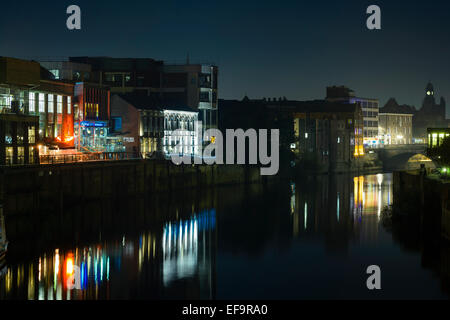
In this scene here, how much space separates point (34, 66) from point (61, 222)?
2497 centimetres

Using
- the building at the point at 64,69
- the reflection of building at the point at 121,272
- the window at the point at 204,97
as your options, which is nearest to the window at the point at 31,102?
the building at the point at 64,69

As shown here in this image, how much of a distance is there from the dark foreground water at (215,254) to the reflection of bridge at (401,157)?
100474 millimetres

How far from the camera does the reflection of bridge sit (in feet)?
600

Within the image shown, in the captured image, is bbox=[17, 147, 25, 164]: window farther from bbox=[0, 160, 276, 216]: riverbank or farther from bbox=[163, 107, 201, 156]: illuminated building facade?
bbox=[163, 107, 201, 156]: illuminated building facade

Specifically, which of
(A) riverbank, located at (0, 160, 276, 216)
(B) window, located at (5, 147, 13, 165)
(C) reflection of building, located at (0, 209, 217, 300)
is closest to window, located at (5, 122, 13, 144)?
(B) window, located at (5, 147, 13, 165)

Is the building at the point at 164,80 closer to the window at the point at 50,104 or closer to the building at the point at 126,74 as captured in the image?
the building at the point at 126,74

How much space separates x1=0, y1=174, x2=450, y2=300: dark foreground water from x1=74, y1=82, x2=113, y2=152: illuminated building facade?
1445cm

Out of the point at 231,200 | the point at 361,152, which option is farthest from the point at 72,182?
the point at 361,152

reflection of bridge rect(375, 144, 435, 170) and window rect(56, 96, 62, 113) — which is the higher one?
window rect(56, 96, 62, 113)

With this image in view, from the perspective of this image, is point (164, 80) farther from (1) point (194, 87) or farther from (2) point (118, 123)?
(2) point (118, 123)

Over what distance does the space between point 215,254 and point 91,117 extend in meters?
45.3

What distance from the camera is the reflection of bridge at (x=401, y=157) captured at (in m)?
183

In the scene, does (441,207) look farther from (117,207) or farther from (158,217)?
(117,207)

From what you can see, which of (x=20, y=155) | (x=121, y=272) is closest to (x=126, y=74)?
(x=20, y=155)
